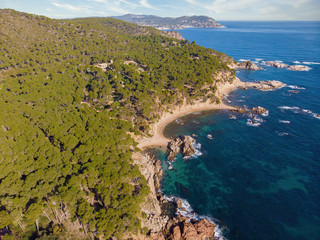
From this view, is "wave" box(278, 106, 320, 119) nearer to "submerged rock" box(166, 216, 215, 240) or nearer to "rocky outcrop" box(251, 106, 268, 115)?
"rocky outcrop" box(251, 106, 268, 115)

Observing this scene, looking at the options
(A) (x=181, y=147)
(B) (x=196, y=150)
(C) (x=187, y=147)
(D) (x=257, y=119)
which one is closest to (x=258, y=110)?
(D) (x=257, y=119)

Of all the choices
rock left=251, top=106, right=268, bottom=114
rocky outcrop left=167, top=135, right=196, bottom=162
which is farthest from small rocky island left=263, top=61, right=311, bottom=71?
rocky outcrop left=167, top=135, right=196, bottom=162

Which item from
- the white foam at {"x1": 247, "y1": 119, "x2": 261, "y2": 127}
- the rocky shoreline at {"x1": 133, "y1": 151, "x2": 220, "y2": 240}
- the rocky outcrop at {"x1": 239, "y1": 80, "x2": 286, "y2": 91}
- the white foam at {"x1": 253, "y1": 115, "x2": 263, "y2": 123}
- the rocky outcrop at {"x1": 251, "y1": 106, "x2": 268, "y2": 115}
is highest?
the rocky outcrop at {"x1": 239, "y1": 80, "x2": 286, "y2": 91}

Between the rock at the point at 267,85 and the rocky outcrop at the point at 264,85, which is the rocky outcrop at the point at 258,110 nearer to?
the rocky outcrop at the point at 264,85

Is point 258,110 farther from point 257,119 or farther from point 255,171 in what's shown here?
point 255,171

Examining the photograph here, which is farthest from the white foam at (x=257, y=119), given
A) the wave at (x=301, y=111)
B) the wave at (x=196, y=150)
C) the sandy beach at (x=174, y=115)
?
the wave at (x=196, y=150)

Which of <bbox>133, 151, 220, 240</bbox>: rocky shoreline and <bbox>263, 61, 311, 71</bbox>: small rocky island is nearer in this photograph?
<bbox>133, 151, 220, 240</bbox>: rocky shoreline
